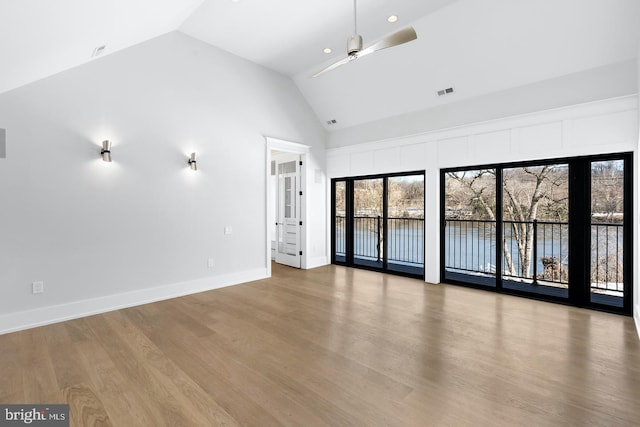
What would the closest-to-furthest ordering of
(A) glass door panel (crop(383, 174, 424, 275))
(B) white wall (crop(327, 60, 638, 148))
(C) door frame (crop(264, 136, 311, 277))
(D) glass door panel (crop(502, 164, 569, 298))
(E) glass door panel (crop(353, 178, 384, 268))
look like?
1. (B) white wall (crop(327, 60, 638, 148))
2. (D) glass door panel (crop(502, 164, 569, 298))
3. (C) door frame (crop(264, 136, 311, 277))
4. (A) glass door panel (crop(383, 174, 424, 275))
5. (E) glass door panel (crop(353, 178, 384, 268))

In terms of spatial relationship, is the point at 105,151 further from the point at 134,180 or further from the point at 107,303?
the point at 107,303

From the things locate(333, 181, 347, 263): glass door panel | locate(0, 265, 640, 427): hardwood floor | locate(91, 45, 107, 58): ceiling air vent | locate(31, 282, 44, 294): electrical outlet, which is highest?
locate(91, 45, 107, 58): ceiling air vent

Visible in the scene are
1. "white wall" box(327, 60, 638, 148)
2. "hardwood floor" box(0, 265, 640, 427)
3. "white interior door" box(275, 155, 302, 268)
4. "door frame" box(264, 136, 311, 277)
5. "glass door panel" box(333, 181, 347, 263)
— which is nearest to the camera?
"hardwood floor" box(0, 265, 640, 427)

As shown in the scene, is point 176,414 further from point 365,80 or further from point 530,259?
point 365,80

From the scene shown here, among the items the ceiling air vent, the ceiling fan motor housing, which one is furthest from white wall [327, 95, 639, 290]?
the ceiling air vent

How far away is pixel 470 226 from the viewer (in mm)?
5211

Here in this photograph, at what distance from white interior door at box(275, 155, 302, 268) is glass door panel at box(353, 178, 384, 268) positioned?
1260mm

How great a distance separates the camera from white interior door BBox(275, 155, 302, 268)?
22.2 feet

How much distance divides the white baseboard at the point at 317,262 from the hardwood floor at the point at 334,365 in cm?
245

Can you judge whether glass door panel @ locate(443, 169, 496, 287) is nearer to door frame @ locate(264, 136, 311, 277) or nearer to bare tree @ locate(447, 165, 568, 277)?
bare tree @ locate(447, 165, 568, 277)

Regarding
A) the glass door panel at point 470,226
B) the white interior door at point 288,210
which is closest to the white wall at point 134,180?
the white interior door at point 288,210

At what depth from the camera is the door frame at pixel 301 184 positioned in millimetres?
5754

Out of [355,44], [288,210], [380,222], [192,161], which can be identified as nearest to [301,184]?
[288,210]

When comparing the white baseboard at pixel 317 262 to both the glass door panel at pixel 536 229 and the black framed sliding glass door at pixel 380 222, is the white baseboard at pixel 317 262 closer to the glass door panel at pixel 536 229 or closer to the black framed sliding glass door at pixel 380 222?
the black framed sliding glass door at pixel 380 222
